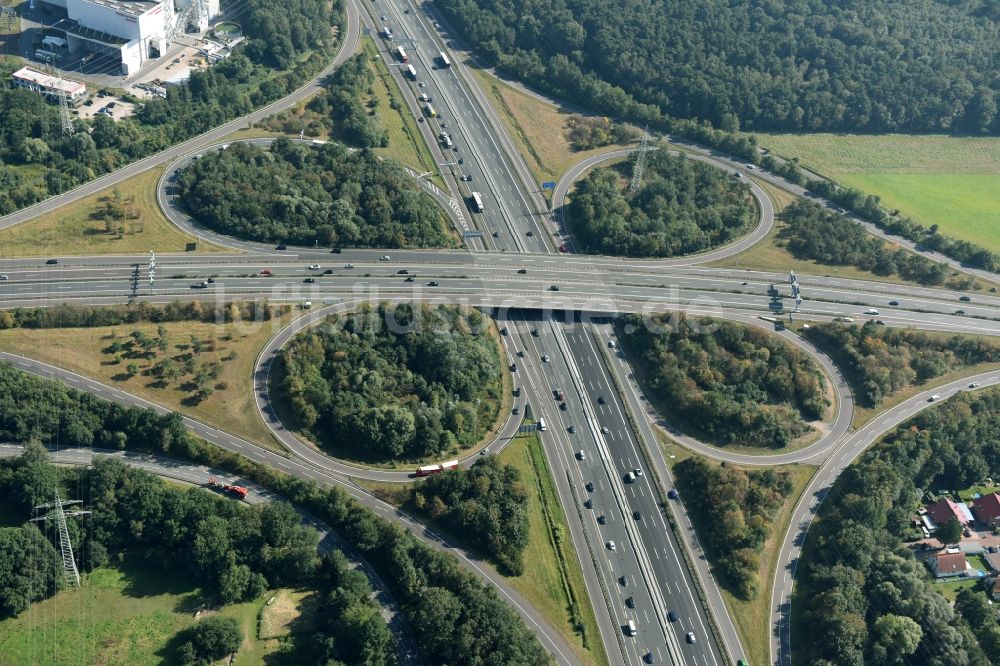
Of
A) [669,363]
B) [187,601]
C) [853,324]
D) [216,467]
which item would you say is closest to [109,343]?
[216,467]

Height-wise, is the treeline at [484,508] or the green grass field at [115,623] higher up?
the treeline at [484,508]

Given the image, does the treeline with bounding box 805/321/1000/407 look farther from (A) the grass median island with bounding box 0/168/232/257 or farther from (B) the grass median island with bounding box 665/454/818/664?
(A) the grass median island with bounding box 0/168/232/257

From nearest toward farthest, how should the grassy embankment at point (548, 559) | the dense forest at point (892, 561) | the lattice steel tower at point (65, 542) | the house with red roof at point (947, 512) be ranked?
the lattice steel tower at point (65, 542) → the dense forest at point (892, 561) → the grassy embankment at point (548, 559) → the house with red roof at point (947, 512)

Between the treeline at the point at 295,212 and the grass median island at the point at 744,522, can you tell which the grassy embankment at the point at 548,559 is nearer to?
the grass median island at the point at 744,522

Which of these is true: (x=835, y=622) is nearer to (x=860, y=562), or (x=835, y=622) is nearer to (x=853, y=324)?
(x=860, y=562)

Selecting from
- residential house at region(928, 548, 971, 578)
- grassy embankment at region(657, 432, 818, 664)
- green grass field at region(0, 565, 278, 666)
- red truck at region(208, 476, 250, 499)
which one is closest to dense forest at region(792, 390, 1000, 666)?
residential house at region(928, 548, 971, 578)

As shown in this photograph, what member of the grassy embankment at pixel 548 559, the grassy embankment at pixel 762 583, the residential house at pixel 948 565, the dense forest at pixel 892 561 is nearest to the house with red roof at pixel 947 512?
the dense forest at pixel 892 561
